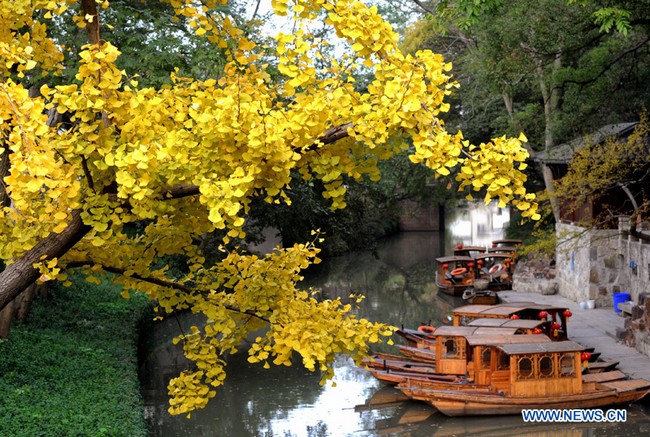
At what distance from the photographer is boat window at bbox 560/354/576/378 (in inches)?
545

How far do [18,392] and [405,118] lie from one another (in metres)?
8.61

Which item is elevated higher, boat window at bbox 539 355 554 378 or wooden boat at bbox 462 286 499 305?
wooden boat at bbox 462 286 499 305

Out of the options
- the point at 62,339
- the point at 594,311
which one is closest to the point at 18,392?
the point at 62,339

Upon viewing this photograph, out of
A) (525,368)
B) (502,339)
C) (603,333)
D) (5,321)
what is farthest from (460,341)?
(5,321)

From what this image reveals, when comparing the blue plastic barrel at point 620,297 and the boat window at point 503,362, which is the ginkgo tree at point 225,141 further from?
the blue plastic barrel at point 620,297

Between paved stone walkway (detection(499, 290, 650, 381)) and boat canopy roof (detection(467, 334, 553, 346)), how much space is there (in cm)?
163

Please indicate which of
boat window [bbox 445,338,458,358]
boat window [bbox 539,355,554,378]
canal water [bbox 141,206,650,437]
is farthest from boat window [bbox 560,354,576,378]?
boat window [bbox 445,338,458,358]

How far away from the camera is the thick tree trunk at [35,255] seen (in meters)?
4.79

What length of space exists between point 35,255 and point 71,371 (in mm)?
8535

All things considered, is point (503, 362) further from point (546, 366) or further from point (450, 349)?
point (450, 349)

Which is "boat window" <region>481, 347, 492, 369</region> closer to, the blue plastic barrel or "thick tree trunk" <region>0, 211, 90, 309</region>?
the blue plastic barrel

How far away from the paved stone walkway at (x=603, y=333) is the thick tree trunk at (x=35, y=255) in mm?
12093

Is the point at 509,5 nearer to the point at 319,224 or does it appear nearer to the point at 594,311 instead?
the point at 594,311

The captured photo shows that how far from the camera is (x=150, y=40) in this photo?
1433 centimetres
